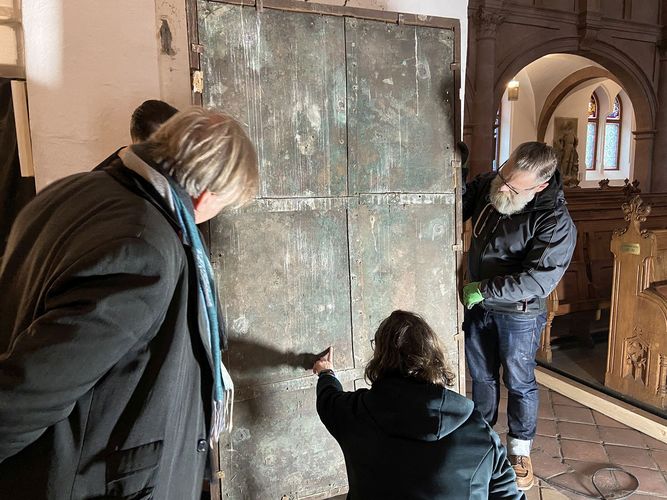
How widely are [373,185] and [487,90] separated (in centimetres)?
652

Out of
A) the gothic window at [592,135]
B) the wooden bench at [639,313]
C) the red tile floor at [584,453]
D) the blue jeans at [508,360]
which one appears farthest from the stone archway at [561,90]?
the blue jeans at [508,360]

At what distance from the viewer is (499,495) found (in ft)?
5.39

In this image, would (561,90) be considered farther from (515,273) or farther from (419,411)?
(419,411)

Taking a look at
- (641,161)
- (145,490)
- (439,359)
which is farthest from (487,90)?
(145,490)

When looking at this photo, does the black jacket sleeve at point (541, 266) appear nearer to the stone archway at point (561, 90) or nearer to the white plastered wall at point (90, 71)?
the white plastered wall at point (90, 71)

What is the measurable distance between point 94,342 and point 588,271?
16.2ft

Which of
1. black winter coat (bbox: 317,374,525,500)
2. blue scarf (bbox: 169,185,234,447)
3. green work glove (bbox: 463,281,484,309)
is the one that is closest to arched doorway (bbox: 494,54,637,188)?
green work glove (bbox: 463,281,484,309)

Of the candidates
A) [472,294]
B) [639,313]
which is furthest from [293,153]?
[639,313]

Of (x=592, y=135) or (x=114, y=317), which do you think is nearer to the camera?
(x=114, y=317)

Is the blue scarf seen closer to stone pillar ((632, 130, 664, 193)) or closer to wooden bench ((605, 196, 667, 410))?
wooden bench ((605, 196, 667, 410))

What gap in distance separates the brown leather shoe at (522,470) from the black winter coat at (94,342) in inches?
83.0

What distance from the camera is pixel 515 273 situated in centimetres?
261

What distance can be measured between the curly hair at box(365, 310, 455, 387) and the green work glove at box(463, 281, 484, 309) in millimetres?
1042

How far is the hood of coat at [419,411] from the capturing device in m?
1.44
